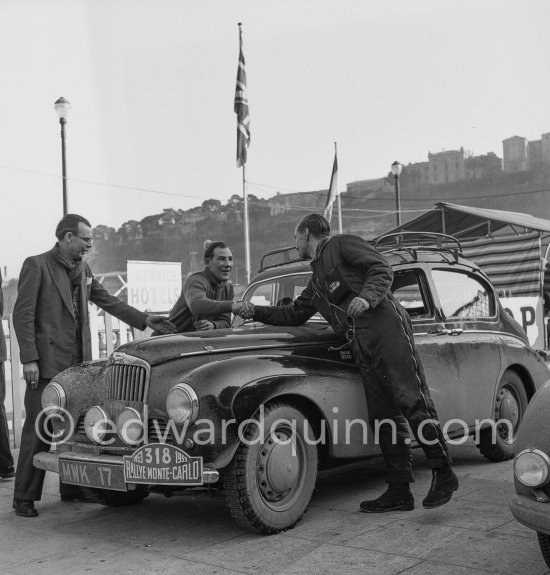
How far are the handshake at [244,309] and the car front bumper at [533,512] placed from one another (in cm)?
249

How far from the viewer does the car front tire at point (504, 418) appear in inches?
243

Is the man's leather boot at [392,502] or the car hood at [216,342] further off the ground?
the car hood at [216,342]

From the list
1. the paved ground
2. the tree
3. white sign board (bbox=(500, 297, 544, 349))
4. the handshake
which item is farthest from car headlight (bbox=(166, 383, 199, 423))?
the tree

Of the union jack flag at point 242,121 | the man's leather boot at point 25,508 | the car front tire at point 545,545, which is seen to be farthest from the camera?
the union jack flag at point 242,121

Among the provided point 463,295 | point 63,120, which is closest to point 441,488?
point 463,295

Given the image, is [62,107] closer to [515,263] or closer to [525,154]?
[515,263]

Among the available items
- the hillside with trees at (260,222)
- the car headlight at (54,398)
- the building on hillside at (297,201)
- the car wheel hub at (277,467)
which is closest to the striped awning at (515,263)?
the car wheel hub at (277,467)

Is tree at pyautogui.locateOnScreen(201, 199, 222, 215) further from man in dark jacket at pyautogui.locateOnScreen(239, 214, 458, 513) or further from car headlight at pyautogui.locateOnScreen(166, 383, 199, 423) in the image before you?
car headlight at pyautogui.locateOnScreen(166, 383, 199, 423)

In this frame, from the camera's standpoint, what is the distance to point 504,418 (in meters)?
6.20

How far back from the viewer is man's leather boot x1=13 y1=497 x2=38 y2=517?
5156 millimetres

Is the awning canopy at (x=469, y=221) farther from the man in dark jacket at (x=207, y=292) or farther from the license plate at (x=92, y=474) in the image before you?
the license plate at (x=92, y=474)

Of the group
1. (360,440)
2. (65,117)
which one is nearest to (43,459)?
(360,440)

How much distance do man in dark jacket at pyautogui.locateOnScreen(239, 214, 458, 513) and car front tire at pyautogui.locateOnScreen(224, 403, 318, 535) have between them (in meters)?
0.55

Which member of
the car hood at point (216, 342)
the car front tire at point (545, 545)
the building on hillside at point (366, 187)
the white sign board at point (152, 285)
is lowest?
the car front tire at point (545, 545)
